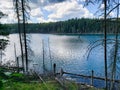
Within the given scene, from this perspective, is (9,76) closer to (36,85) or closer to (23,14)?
(36,85)

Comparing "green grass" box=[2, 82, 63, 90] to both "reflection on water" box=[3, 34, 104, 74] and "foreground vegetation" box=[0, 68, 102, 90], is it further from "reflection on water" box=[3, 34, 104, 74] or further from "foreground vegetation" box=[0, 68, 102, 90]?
"reflection on water" box=[3, 34, 104, 74]

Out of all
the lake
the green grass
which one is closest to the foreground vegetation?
the green grass

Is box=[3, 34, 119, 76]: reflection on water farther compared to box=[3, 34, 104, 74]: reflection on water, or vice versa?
box=[3, 34, 104, 74]: reflection on water

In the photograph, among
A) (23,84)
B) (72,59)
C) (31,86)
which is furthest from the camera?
(72,59)

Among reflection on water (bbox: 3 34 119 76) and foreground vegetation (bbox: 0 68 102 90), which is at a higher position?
foreground vegetation (bbox: 0 68 102 90)

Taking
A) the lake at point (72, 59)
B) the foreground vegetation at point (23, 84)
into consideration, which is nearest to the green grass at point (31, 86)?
the foreground vegetation at point (23, 84)

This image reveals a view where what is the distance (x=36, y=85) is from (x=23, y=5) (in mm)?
13003

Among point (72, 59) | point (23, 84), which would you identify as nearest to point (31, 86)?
point (23, 84)

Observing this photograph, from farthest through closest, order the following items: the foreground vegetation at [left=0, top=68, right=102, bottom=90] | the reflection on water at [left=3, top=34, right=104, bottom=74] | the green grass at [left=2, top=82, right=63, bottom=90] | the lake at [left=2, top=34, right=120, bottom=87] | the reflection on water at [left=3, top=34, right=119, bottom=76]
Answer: the reflection on water at [left=3, top=34, right=104, bottom=74], the reflection on water at [left=3, top=34, right=119, bottom=76], the lake at [left=2, top=34, right=120, bottom=87], the foreground vegetation at [left=0, top=68, right=102, bottom=90], the green grass at [left=2, top=82, right=63, bottom=90]

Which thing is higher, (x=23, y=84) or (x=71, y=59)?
(x=23, y=84)

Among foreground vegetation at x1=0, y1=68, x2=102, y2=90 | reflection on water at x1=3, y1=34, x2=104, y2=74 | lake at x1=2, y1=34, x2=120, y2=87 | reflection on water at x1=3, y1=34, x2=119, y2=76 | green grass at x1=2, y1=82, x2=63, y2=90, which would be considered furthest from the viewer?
reflection on water at x1=3, y1=34, x2=104, y2=74

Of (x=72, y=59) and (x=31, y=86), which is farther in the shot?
(x=72, y=59)

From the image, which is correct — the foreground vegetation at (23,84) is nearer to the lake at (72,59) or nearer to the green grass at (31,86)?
the green grass at (31,86)

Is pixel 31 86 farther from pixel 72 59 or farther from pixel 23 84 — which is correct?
pixel 72 59
